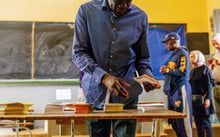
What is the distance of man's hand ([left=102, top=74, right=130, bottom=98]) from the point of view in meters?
1.07

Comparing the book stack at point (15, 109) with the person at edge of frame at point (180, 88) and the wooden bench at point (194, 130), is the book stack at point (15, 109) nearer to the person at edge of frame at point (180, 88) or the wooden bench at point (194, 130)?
the person at edge of frame at point (180, 88)

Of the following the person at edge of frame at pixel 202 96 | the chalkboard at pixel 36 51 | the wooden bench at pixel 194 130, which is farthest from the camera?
the chalkboard at pixel 36 51

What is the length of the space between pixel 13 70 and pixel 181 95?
2.65 m

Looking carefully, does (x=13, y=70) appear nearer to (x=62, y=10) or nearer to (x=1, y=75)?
(x=1, y=75)

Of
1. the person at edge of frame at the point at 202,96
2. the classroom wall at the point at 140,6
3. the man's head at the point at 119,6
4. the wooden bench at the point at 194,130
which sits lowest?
the wooden bench at the point at 194,130

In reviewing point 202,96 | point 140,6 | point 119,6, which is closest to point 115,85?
point 119,6

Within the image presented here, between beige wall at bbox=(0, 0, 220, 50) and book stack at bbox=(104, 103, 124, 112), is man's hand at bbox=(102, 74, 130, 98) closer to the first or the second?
book stack at bbox=(104, 103, 124, 112)

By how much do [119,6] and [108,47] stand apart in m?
0.17

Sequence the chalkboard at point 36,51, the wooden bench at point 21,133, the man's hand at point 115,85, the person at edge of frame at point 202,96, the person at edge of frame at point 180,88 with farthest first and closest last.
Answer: the chalkboard at point 36,51, the wooden bench at point 21,133, the person at edge of frame at point 202,96, the person at edge of frame at point 180,88, the man's hand at point 115,85

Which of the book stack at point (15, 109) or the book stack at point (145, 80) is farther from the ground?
the book stack at point (145, 80)

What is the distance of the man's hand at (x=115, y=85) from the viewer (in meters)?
1.07

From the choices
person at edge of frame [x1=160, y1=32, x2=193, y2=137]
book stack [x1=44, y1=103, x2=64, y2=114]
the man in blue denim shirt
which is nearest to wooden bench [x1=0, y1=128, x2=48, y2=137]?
person at edge of frame [x1=160, y1=32, x2=193, y2=137]

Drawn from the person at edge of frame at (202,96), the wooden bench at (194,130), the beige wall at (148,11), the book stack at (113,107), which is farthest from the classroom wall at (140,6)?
the book stack at (113,107)

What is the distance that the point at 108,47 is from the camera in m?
1.20
